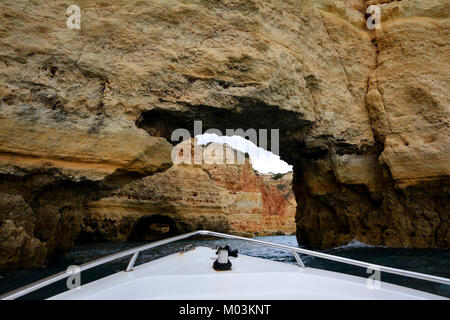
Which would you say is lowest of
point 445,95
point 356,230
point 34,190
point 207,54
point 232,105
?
point 356,230

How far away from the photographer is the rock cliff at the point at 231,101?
15.4ft

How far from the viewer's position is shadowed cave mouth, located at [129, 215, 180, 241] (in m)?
16.3

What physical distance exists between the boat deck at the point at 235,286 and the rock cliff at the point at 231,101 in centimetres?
337

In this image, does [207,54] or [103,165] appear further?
[207,54]

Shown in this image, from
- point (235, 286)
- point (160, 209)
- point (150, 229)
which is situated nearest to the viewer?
point (235, 286)

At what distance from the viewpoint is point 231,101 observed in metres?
5.97

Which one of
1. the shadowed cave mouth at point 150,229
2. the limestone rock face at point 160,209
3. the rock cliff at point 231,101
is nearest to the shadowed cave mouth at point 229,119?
the rock cliff at point 231,101

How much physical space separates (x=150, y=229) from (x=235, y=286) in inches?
678

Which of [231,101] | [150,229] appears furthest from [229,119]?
[150,229]

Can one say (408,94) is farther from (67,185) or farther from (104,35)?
(67,185)

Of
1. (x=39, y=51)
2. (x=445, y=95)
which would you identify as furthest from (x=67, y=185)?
(x=445, y=95)

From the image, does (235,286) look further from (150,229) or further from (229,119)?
(150,229)

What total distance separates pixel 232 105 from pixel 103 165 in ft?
9.57
